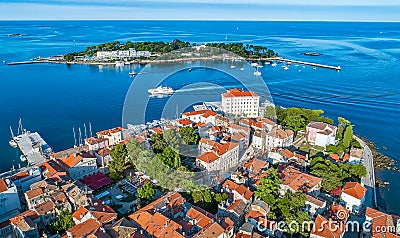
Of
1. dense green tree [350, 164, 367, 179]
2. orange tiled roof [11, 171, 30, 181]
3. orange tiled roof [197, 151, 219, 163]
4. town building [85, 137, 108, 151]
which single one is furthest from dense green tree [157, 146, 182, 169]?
dense green tree [350, 164, 367, 179]

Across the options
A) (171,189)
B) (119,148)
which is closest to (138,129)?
(119,148)

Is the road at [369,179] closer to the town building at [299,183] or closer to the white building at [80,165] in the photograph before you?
the town building at [299,183]

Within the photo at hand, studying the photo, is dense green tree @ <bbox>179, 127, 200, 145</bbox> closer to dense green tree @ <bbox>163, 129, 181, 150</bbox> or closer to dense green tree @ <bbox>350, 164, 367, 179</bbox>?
dense green tree @ <bbox>163, 129, 181, 150</bbox>

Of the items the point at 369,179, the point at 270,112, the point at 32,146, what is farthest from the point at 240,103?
the point at 32,146

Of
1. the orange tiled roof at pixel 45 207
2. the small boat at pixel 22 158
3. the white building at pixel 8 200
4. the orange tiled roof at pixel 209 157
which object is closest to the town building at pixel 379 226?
the orange tiled roof at pixel 209 157

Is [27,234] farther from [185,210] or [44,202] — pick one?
[185,210]

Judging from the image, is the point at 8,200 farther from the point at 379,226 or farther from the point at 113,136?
the point at 379,226
